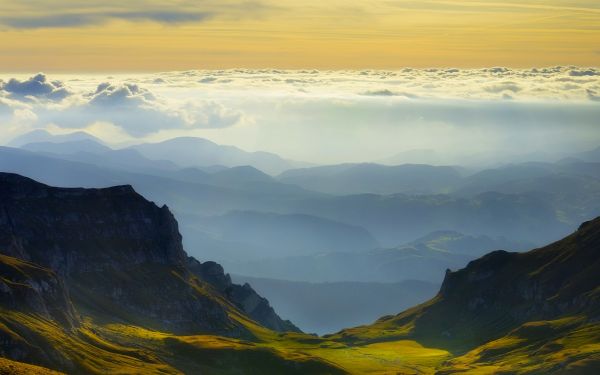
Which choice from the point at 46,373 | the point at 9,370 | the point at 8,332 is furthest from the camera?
the point at 8,332

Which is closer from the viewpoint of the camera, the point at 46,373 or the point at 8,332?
the point at 46,373

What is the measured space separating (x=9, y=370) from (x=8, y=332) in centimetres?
3326

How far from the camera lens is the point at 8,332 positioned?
199000 millimetres

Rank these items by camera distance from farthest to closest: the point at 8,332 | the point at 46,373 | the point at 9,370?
the point at 8,332, the point at 46,373, the point at 9,370

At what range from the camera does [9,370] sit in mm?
167625

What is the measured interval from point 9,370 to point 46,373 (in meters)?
14.5

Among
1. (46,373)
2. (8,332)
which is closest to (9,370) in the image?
(46,373)

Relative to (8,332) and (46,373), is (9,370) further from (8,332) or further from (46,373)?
(8,332)

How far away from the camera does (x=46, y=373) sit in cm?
18138

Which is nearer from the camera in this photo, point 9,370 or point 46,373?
point 9,370
